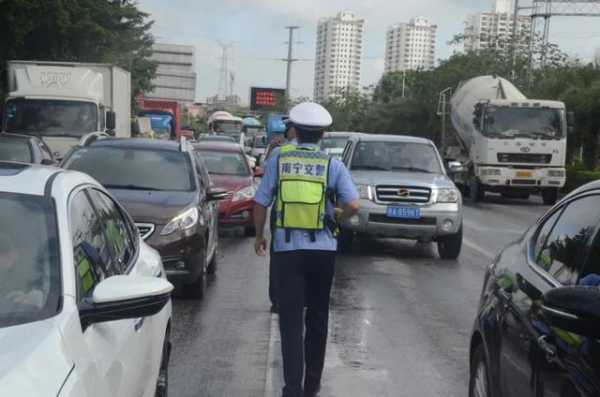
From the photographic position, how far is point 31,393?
2963 mm

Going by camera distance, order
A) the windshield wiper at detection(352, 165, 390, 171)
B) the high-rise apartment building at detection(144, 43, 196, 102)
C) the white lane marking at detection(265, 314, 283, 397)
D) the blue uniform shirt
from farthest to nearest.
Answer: the high-rise apartment building at detection(144, 43, 196, 102)
the windshield wiper at detection(352, 165, 390, 171)
the white lane marking at detection(265, 314, 283, 397)
the blue uniform shirt

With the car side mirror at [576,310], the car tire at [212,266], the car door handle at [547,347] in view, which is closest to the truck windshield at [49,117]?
the car tire at [212,266]

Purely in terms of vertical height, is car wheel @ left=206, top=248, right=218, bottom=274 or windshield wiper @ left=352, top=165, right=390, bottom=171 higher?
windshield wiper @ left=352, top=165, right=390, bottom=171

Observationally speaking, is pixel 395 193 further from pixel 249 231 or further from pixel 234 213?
pixel 249 231

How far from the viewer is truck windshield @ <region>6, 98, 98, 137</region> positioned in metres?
23.9

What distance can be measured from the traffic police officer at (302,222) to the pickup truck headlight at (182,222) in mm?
3844

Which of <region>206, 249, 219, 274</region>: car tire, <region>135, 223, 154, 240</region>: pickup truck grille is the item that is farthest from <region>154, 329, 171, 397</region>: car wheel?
<region>206, 249, 219, 274</region>: car tire

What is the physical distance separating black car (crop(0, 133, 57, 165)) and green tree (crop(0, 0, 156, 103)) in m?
18.9

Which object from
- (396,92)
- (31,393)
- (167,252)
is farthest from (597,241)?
(396,92)

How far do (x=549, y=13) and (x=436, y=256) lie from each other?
129 feet

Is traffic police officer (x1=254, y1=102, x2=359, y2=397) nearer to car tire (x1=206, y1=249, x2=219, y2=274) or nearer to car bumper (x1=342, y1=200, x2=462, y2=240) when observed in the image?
car tire (x1=206, y1=249, x2=219, y2=274)

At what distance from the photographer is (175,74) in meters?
102

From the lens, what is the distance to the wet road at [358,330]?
717 centimetres

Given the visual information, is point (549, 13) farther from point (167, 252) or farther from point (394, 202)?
point (167, 252)
